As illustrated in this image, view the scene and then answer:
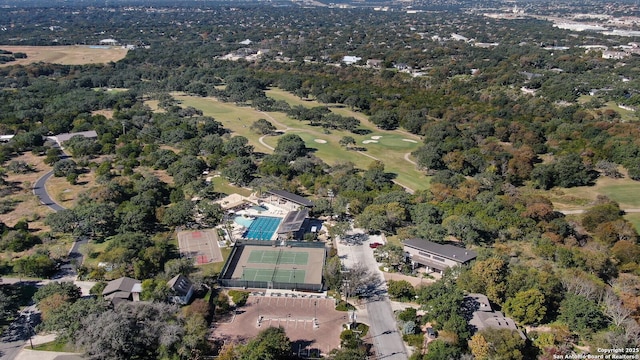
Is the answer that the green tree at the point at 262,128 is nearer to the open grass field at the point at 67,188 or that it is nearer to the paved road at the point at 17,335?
the open grass field at the point at 67,188

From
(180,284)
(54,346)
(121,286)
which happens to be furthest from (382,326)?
(54,346)

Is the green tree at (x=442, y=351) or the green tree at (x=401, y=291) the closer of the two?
the green tree at (x=442, y=351)

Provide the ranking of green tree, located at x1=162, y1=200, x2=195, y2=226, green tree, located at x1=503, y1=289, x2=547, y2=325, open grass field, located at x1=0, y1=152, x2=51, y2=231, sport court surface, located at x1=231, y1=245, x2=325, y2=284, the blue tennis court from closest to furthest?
green tree, located at x1=503, y1=289, x2=547, y2=325
sport court surface, located at x1=231, y1=245, x2=325, y2=284
green tree, located at x1=162, y1=200, x2=195, y2=226
the blue tennis court
open grass field, located at x1=0, y1=152, x2=51, y2=231

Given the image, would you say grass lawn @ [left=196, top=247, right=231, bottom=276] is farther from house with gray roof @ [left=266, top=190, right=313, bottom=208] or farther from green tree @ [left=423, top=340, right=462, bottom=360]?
green tree @ [left=423, top=340, right=462, bottom=360]

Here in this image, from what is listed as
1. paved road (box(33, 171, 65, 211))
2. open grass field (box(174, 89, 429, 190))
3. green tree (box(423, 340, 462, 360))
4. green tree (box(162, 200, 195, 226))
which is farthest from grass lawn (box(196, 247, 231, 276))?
open grass field (box(174, 89, 429, 190))

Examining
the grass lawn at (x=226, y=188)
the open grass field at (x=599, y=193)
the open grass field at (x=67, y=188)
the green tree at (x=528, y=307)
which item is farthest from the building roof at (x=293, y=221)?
the open grass field at (x=599, y=193)

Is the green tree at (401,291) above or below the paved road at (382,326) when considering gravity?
above

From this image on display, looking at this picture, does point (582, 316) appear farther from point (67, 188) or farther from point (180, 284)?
point (67, 188)
